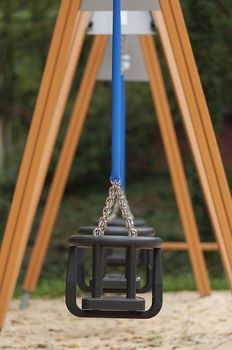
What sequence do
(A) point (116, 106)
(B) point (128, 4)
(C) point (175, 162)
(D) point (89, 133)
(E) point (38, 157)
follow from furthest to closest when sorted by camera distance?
(D) point (89, 133) < (C) point (175, 162) < (B) point (128, 4) < (E) point (38, 157) < (A) point (116, 106)

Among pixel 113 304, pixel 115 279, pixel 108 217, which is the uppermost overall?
pixel 115 279

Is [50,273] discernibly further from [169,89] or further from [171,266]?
[169,89]

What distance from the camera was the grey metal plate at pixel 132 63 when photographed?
26.6 ft

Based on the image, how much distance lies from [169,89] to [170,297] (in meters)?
4.94

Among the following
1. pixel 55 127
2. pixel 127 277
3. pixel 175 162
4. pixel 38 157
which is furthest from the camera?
pixel 175 162

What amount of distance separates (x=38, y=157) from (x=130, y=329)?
2348 mm

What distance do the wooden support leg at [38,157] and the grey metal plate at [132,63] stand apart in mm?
2604

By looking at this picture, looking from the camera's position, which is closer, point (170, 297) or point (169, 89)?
point (170, 297)

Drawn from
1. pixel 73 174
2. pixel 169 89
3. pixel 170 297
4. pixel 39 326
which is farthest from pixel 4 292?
pixel 73 174

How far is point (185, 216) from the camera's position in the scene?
814 cm

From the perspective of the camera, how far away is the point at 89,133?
15.3m

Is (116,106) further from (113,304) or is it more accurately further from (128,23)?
(128,23)

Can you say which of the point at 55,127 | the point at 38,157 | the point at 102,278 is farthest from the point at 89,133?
the point at 102,278

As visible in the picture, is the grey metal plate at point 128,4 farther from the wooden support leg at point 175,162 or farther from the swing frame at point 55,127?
the wooden support leg at point 175,162
